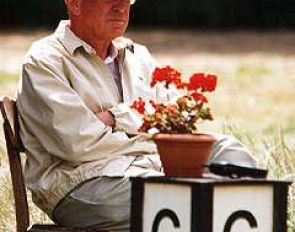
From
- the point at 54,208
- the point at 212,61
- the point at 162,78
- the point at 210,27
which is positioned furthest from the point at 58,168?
the point at 210,27

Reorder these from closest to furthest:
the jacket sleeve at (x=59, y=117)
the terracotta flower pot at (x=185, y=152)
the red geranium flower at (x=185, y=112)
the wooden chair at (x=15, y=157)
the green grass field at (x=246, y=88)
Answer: the terracotta flower pot at (x=185, y=152)
the red geranium flower at (x=185, y=112)
the jacket sleeve at (x=59, y=117)
the wooden chair at (x=15, y=157)
the green grass field at (x=246, y=88)

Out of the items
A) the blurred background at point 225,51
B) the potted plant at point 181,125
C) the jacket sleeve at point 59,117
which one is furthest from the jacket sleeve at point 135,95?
the blurred background at point 225,51

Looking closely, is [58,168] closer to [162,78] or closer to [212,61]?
[162,78]

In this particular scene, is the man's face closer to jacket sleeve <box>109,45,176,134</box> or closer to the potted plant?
jacket sleeve <box>109,45,176,134</box>

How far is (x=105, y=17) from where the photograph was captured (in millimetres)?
5094

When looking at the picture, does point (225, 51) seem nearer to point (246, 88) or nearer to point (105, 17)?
point (246, 88)

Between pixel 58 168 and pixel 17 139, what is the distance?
0.22m

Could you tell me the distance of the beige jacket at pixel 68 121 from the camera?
15.7 ft

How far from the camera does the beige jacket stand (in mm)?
4785

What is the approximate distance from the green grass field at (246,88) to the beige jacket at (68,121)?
1.02 metres

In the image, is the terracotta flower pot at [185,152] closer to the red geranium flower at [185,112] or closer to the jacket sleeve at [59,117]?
the red geranium flower at [185,112]

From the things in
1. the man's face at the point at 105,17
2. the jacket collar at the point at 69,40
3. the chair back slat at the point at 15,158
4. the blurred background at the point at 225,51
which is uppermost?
the blurred background at the point at 225,51

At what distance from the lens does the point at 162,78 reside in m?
4.52

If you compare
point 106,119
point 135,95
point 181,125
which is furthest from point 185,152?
point 135,95
